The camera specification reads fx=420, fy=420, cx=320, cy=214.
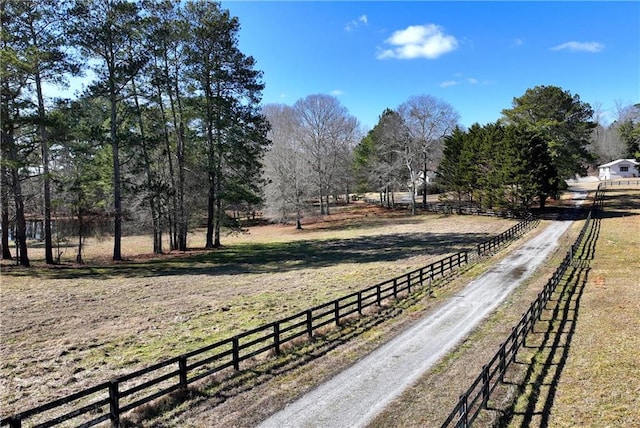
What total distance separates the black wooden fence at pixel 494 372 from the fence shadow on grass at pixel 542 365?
27 centimetres

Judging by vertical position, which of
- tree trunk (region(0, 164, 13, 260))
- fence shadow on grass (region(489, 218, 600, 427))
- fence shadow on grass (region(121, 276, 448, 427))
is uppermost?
tree trunk (region(0, 164, 13, 260))

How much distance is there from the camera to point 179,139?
34.3 metres

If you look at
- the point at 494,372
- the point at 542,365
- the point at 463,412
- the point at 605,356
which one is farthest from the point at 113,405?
the point at 605,356

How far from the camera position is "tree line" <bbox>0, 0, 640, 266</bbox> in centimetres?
2425

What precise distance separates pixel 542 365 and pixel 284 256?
75.0 ft

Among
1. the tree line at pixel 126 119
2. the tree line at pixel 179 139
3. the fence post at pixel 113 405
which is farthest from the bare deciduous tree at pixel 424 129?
the fence post at pixel 113 405

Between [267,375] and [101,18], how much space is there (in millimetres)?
24891

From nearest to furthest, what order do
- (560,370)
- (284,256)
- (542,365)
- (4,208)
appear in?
1. (560,370)
2. (542,365)
3. (4,208)
4. (284,256)

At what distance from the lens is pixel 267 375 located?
36.2 ft

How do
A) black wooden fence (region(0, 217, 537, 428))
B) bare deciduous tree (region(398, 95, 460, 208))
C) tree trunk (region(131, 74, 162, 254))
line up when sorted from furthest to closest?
bare deciduous tree (region(398, 95, 460, 208)), tree trunk (region(131, 74, 162, 254)), black wooden fence (region(0, 217, 537, 428))

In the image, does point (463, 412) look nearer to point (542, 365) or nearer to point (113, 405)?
point (542, 365)

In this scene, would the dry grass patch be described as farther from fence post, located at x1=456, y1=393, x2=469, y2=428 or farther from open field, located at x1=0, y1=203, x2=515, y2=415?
open field, located at x1=0, y1=203, x2=515, y2=415

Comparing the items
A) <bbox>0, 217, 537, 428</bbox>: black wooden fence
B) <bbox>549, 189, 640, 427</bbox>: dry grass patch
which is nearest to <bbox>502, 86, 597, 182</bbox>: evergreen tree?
<bbox>549, 189, 640, 427</bbox>: dry grass patch

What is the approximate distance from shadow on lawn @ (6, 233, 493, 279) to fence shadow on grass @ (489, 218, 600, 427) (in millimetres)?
13118
